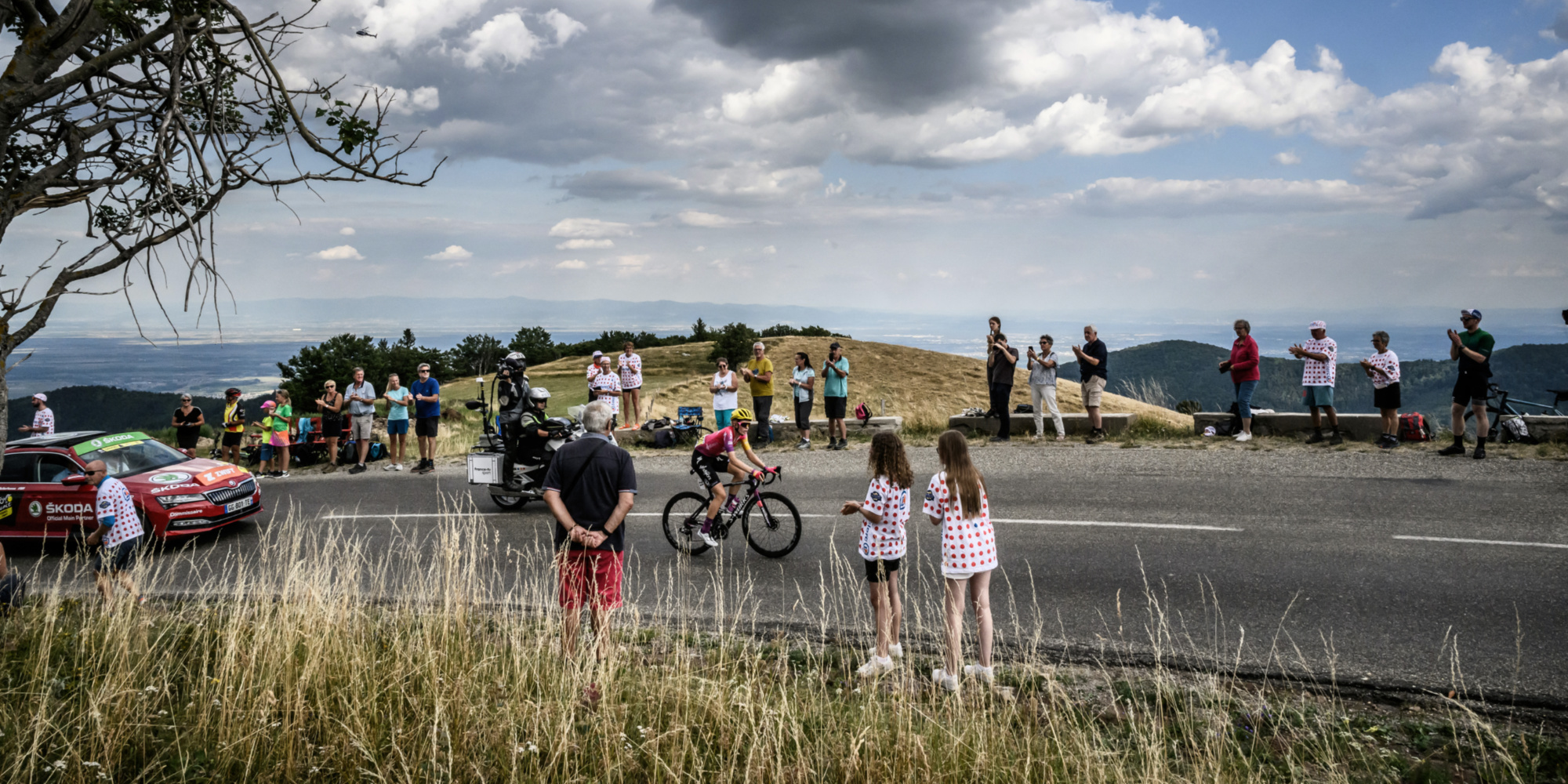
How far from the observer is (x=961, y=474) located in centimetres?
564

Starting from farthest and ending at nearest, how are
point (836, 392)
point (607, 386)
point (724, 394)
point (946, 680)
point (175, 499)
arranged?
point (607, 386) → point (724, 394) → point (836, 392) → point (175, 499) → point (946, 680)

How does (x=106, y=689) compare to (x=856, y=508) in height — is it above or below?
below

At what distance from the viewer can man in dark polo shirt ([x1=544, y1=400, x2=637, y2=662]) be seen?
19.1 feet

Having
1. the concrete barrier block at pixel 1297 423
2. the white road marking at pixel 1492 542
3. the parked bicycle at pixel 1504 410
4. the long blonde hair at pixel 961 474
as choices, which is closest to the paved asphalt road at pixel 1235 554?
the white road marking at pixel 1492 542

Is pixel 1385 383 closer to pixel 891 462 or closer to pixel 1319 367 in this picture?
pixel 1319 367

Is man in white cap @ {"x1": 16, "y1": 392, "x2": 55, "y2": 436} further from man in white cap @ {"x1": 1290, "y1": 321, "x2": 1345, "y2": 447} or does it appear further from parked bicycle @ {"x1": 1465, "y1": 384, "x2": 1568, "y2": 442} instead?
parked bicycle @ {"x1": 1465, "y1": 384, "x2": 1568, "y2": 442}

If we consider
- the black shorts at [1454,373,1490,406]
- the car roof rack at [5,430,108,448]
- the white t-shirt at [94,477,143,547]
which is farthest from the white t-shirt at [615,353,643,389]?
the black shorts at [1454,373,1490,406]

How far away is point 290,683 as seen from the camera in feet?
16.1

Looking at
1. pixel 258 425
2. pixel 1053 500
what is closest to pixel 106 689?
pixel 1053 500

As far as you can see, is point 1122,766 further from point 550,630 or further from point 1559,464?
point 1559,464

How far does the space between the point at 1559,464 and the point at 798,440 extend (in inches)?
465

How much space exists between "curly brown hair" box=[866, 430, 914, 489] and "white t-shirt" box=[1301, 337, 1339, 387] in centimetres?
1087

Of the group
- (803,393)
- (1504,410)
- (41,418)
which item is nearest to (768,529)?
(803,393)

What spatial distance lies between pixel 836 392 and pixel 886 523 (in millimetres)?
10373
